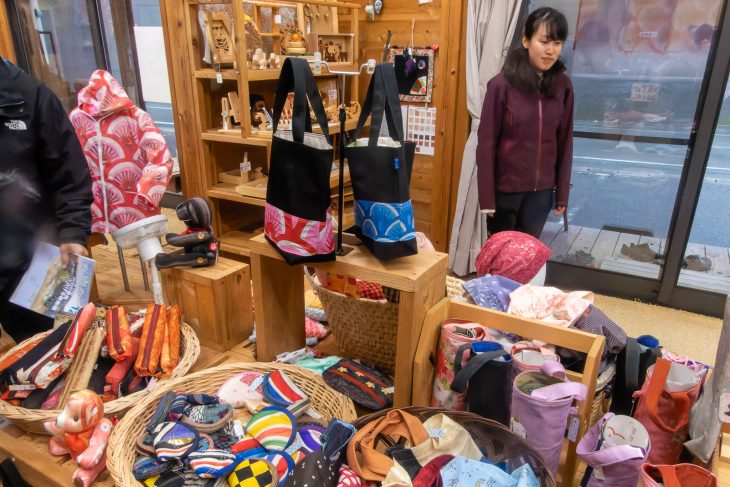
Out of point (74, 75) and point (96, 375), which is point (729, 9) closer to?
point (96, 375)

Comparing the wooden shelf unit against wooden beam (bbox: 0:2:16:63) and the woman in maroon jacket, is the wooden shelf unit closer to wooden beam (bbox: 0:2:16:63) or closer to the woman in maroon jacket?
the woman in maroon jacket

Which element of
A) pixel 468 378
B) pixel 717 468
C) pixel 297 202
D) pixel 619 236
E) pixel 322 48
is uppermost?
pixel 322 48

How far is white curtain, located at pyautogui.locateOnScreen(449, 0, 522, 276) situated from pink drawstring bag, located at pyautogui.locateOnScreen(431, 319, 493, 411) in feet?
7.02

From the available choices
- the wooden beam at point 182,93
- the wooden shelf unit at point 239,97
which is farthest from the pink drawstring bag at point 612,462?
the wooden beam at point 182,93

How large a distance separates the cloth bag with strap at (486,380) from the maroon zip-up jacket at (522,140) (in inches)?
59.6

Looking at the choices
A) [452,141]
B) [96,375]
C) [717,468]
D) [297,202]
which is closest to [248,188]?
[452,141]

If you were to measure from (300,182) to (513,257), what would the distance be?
0.95 meters

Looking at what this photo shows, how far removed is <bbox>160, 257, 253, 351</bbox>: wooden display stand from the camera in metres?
1.43

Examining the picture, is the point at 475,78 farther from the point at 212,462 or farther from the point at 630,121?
the point at 212,462

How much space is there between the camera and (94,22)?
14.4 ft

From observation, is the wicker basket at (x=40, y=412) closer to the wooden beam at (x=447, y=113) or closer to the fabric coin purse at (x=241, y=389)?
the fabric coin purse at (x=241, y=389)

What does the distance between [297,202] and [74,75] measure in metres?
4.39

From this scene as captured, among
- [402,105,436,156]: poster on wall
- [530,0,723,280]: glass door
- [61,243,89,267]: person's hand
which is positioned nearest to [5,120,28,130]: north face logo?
[61,243,89,267]: person's hand

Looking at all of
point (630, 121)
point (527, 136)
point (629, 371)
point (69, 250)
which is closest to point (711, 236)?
point (630, 121)
